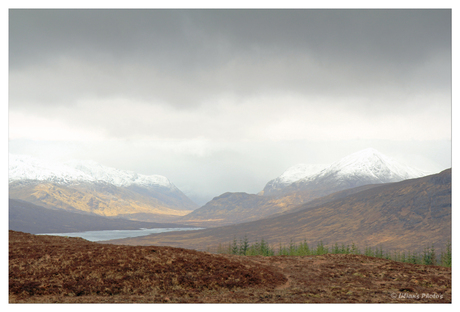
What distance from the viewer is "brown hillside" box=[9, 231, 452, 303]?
53.1ft

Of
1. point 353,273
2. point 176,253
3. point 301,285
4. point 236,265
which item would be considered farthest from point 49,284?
point 353,273

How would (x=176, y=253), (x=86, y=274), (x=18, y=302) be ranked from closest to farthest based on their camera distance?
(x=18, y=302) → (x=86, y=274) → (x=176, y=253)

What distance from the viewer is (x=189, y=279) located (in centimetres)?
1909

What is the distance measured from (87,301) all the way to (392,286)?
16569mm

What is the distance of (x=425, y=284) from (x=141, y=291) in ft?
54.3

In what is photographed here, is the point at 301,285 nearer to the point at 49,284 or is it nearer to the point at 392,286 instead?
the point at 392,286

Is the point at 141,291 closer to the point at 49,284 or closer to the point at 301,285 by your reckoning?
the point at 49,284

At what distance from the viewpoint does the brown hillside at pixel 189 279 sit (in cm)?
1619

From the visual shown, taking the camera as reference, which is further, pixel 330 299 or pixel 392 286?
pixel 392 286

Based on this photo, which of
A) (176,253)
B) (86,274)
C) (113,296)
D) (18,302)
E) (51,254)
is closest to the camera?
(18,302)

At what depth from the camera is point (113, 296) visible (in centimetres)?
1645

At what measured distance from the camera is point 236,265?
22.1 metres

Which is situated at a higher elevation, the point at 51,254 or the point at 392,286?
the point at 51,254

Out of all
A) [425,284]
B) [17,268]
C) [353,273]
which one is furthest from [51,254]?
[425,284]
